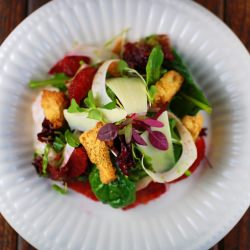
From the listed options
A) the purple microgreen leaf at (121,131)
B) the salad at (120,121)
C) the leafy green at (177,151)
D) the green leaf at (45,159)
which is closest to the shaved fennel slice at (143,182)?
the salad at (120,121)

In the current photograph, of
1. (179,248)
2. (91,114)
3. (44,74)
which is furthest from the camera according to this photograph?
(44,74)

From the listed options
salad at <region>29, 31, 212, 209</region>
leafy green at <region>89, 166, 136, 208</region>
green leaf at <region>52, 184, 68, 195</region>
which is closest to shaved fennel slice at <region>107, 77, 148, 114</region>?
salad at <region>29, 31, 212, 209</region>

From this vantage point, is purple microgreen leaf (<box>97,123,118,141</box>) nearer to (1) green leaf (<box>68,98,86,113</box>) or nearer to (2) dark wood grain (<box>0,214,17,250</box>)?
(1) green leaf (<box>68,98,86,113</box>)

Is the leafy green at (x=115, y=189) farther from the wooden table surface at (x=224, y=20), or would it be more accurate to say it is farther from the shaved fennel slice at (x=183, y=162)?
the wooden table surface at (x=224, y=20)

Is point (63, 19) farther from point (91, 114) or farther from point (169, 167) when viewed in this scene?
point (169, 167)

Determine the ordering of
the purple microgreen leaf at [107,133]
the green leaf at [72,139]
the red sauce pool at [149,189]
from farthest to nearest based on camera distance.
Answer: the red sauce pool at [149,189], the green leaf at [72,139], the purple microgreen leaf at [107,133]

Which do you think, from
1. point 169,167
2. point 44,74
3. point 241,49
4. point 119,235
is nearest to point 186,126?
point 169,167
